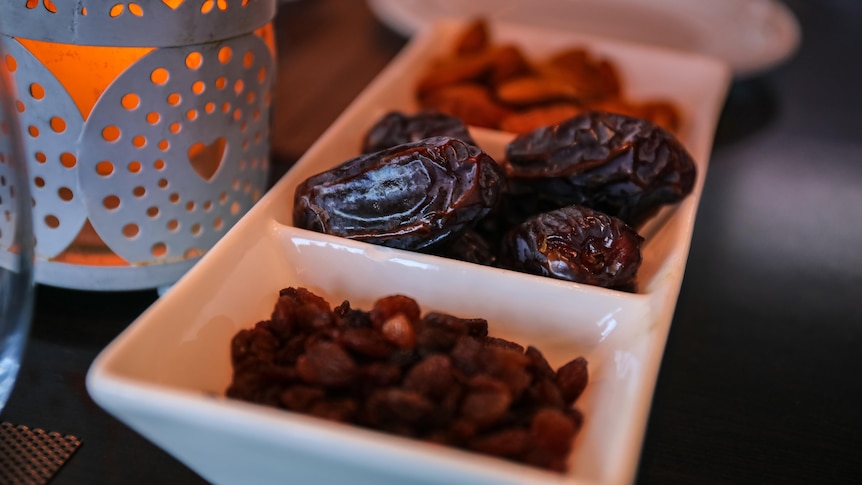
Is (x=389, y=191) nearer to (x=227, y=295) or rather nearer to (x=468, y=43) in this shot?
(x=227, y=295)

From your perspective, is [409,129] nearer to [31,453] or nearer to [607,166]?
[607,166]

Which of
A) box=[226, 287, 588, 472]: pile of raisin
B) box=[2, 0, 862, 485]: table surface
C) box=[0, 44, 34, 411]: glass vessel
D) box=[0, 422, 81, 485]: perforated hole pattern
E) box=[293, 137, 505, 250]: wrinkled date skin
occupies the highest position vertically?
box=[0, 44, 34, 411]: glass vessel

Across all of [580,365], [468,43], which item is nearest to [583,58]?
[468,43]

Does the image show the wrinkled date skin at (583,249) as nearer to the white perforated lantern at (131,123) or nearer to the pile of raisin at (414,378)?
the pile of raisin at (414,378)

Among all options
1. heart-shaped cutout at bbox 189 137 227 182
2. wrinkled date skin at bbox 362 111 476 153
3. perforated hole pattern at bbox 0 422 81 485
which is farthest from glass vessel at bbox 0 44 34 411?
wrinkled date skin at bbox 362 111 476 153

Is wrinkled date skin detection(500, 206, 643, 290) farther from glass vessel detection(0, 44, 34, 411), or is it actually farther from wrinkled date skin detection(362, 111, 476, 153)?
glass vessel detection(0, 44, 34, 411)

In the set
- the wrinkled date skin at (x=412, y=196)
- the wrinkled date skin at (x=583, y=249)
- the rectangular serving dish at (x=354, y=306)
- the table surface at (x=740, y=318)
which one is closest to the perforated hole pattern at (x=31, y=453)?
the table surface at (x=740, y=318)

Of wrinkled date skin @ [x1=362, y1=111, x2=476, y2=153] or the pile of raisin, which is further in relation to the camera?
wrinkled date skin @ [x1=362, y1=111, x2=476, y2=153]
